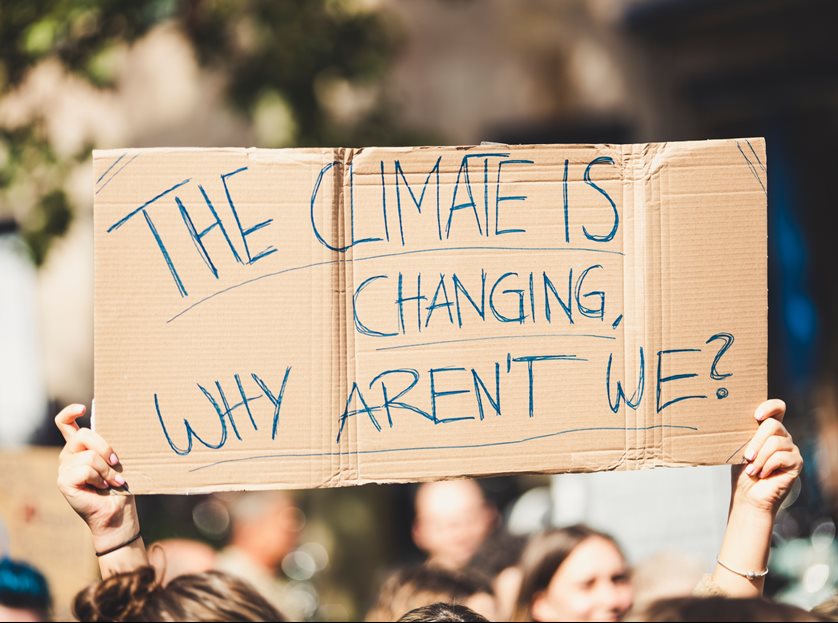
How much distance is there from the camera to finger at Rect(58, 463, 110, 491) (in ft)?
5.03

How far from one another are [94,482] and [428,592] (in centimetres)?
98

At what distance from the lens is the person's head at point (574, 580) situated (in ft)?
6.70

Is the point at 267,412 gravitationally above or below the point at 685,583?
above

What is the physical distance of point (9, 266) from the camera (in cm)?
628

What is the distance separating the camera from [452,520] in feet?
10.5

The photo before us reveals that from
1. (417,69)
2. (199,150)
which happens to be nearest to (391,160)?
(199,150)

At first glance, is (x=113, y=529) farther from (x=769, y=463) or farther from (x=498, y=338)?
(x=769, y=463)

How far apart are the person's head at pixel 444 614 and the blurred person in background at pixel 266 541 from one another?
5.73 ft

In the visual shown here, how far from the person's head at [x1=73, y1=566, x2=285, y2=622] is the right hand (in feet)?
0.40

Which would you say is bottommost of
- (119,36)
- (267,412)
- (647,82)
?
(267,412)

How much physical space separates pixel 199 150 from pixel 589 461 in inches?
37.1

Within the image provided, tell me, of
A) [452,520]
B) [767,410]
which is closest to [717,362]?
[767,410]

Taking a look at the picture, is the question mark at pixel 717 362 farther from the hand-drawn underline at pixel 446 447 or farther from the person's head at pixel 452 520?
the person's head at pixel 452 520

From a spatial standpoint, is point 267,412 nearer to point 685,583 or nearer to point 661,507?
point 685,583
